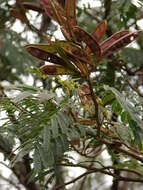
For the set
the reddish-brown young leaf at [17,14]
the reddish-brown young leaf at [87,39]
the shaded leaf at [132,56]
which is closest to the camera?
the reddish-brown young leaf at [87,39]

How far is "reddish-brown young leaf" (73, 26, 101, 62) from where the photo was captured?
2.34ft

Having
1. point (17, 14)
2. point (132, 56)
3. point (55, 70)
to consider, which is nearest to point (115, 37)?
point (55, 70)

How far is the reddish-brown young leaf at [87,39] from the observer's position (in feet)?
2.34

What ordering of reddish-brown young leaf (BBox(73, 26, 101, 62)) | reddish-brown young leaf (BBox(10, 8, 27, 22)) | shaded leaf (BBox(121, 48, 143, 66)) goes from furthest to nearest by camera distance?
shaded leaf (BBox(121, 48, 143, 66)) → reddish-brown young leaf (BBox(10, 8, 27, 22)) → reddish-brown young leaf (BBox(73, 26, 101, 62))

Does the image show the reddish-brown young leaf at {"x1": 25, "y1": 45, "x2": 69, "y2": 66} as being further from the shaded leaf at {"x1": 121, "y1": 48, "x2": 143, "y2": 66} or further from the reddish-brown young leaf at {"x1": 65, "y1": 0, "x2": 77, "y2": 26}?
the shaded leaf at {"x1": 121, "y1": 48, "x2": 143, "y2": 66}

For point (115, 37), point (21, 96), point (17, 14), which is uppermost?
point (17, 14)

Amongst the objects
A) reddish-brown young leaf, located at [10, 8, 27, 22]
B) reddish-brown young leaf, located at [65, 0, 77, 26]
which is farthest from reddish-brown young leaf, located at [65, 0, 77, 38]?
reddish-brown young leaf, located at [10, 8, 27, 22]

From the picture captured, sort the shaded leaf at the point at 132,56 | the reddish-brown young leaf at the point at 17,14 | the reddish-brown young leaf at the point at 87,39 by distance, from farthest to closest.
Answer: the shaded leaf at the point at 132,56
the reddish-brown young leaf at the point at 17,14
the reddish-brown young leaf at the point at 87,39

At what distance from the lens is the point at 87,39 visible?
2.40ft

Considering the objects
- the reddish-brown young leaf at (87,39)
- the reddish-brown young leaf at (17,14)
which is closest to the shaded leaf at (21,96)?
the reddish-brown young leaf at (87,39)

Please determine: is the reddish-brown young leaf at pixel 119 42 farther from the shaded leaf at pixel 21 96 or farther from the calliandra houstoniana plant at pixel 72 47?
the shaded leaf at pixel 21 96

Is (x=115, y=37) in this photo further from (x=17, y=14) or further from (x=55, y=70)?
(x=17, y=14)

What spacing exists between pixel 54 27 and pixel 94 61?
4.18 ft

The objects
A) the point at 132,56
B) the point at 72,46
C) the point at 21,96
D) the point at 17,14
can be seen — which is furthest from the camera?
the point at 132,56
